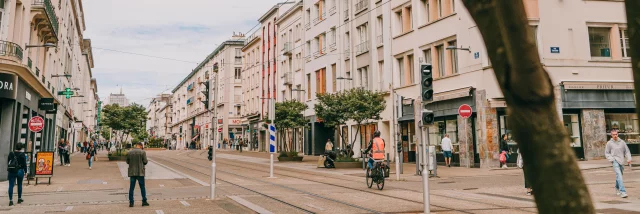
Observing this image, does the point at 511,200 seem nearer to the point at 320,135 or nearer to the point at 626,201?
the point at 626,201

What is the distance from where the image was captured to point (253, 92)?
62.5 metres

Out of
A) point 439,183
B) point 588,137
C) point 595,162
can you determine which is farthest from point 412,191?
point 588,137

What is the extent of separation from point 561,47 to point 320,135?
23827mm

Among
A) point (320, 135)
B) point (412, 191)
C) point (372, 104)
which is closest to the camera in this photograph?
point (412, 191)

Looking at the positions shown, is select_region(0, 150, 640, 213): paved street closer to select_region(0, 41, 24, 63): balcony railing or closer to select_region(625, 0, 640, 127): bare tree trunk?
select_region(0, 41, 24, 63): balcony railing

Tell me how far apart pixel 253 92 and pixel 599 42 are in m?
45.1

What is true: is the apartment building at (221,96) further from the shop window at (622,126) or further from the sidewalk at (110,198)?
the shop window at (622,126)

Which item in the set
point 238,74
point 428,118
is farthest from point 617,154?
point 238,74

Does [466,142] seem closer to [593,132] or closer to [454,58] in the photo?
[454,58]

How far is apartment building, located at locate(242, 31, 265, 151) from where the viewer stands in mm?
59500

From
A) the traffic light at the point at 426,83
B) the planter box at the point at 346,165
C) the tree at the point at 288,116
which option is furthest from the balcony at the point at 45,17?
the traffic light at the point at 426,83

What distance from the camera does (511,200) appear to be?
37.1 ft

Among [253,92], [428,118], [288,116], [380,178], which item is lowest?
[380,178]

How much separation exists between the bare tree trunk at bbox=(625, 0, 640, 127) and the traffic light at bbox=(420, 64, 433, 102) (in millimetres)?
8214
